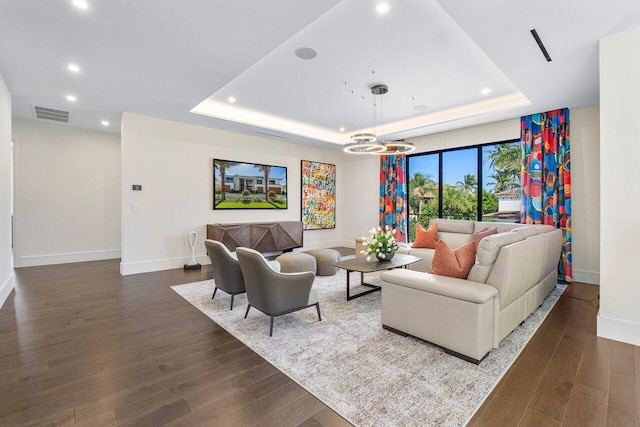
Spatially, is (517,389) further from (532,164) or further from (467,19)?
(532,164)

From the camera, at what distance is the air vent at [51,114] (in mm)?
5367

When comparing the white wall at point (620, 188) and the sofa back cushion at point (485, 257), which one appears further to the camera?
the white wall at point (620, 188)

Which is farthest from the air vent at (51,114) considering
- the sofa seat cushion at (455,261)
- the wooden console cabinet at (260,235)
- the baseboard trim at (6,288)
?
the sofa seat cushion at (455,261)

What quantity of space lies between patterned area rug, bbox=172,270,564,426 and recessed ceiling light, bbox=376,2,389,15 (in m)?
3.15

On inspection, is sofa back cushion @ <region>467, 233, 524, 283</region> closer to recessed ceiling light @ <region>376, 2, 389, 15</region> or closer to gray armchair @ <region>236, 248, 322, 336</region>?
gray armchair @ <region>236, 248, 322, 336</region>

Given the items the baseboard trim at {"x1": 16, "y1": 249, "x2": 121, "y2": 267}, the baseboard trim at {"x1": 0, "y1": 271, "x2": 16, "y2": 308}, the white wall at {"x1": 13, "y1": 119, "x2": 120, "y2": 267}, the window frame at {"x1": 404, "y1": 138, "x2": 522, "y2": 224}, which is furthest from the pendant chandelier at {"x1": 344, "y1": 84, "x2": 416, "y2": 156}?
the baseboard trim at {"x1": 16, "y1": 249, "x2": 121, "y2": 267}

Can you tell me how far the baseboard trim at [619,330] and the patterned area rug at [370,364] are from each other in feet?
1.71

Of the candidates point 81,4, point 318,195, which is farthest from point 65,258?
point 318,195

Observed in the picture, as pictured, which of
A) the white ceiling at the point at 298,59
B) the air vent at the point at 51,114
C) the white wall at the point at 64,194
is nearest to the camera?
the white ceiling at the point at 298,59

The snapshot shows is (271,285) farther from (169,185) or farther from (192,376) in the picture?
(169,185)

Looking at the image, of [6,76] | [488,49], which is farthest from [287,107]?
[6,76]

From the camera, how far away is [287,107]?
18.8ft

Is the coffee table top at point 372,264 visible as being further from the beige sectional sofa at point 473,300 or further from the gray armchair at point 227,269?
the gray armchair at point 227,269

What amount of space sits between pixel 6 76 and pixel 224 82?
2.84m
